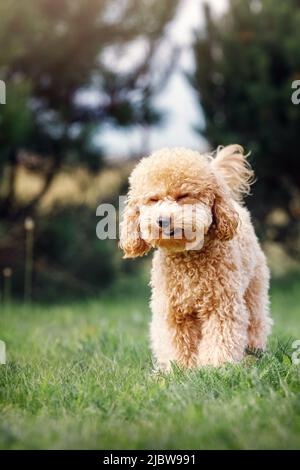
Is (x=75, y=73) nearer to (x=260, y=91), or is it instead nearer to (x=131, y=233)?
(x=260, y=91)

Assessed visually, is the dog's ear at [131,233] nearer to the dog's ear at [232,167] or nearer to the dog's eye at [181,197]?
the dog's eye at [181,197]

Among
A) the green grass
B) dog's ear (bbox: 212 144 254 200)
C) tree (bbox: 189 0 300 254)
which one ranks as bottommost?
the green grass

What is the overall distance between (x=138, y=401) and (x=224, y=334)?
90cm

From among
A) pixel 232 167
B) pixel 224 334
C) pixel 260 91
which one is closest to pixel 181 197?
pixel 224 334

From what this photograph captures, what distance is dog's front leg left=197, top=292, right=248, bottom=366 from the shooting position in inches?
178

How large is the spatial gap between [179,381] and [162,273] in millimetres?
795

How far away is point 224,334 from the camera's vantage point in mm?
4531

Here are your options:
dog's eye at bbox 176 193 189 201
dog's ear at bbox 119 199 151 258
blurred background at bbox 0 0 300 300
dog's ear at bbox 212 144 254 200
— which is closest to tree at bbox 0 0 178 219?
blurred background at bbox 0 0 300 300

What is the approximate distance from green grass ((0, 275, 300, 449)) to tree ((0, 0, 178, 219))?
4.99 meters

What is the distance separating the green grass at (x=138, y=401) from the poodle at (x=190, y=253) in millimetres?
232

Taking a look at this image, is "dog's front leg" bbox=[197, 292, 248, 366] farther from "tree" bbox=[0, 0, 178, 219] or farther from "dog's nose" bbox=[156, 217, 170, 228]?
"tree" bbox=[0, 0, 178, 219]

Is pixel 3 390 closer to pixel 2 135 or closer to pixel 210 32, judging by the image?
pixel 2 135

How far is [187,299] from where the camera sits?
15.1ft
